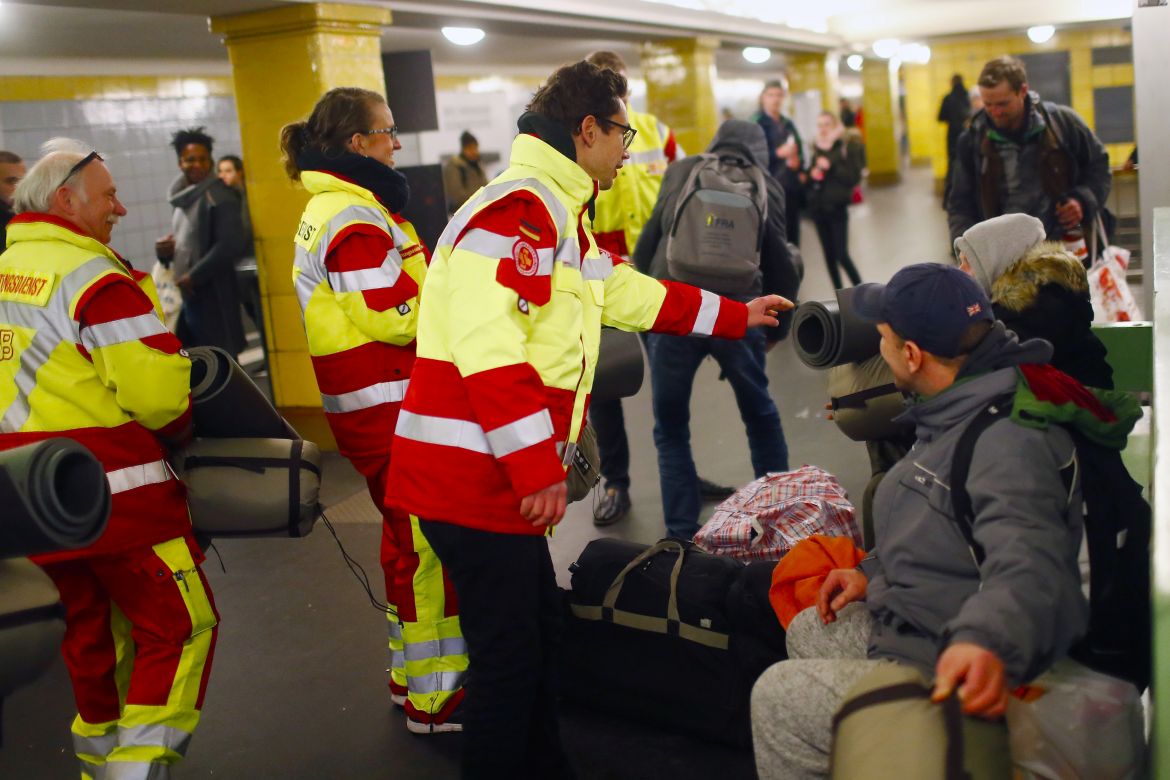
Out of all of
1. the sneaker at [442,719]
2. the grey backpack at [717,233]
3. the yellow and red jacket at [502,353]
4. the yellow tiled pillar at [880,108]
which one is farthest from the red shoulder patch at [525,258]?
the yellow tiled pillar at [880,108]

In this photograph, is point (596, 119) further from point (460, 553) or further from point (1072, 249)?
point (1072, 249)

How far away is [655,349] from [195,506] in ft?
6.48

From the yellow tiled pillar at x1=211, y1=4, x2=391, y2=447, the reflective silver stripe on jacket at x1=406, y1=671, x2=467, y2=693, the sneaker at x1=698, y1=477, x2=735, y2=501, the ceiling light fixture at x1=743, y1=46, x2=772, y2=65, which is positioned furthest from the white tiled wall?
the reflective silver stripe on jacket at x1=406, y1=671, x2=467, y2=693

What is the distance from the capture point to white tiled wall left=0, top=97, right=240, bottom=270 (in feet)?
32.8

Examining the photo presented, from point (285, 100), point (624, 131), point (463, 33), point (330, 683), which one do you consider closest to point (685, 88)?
point (463, 33)

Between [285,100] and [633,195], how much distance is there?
2153 millimetres

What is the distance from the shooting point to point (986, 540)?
1.88 m

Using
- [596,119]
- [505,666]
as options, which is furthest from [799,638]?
[596,119]

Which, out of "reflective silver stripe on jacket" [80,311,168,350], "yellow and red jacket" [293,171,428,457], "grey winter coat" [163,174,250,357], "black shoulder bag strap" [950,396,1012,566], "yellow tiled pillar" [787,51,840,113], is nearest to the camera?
"black shoulder bag strap" [950,396,1012,566]

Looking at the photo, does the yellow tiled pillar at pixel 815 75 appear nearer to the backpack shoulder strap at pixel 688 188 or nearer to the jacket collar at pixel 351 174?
the backpack shoulder strap at pixel 688 188

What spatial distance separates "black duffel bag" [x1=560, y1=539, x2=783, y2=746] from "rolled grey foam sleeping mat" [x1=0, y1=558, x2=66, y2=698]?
1697 mm

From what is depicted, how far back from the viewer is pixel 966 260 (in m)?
3.03

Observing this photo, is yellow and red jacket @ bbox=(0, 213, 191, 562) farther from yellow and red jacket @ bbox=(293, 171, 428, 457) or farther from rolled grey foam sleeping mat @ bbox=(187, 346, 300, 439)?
yellow and red jacket @ bbox=(293, 171, 428, 457)

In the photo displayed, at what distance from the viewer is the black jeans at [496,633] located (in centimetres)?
236
